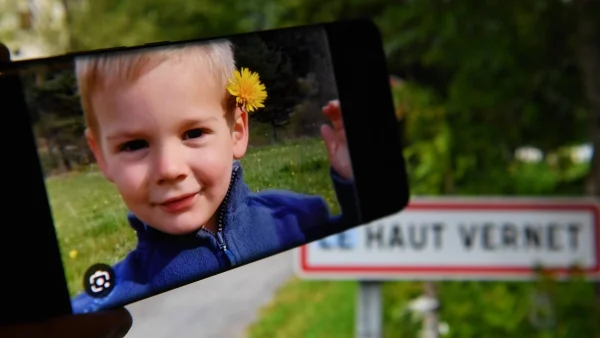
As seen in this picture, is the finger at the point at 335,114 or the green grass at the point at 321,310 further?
the green grass at the point at 321,310

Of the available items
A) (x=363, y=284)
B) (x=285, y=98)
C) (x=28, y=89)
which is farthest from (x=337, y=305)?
(x=28, y=89)

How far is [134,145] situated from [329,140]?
14cm

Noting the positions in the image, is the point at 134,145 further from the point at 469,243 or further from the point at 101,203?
the point at 469,243

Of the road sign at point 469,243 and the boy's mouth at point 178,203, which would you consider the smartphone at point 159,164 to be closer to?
the boy's mouth at point 178,203

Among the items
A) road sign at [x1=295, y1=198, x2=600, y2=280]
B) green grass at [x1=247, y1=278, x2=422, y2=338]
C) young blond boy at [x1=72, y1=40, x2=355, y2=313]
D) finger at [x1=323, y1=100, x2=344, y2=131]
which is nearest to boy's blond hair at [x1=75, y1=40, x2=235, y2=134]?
young blond boy at [x1=72, y1=40, x2=355, y2=313]

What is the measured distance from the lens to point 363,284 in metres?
1.18

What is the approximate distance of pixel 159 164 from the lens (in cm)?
42

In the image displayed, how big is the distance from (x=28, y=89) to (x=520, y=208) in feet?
2.92

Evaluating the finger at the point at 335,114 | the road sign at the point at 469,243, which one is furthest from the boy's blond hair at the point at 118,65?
the road sign at the point at 469,243

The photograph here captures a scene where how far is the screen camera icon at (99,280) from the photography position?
1.36 ft

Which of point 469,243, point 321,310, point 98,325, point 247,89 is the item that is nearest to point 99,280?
point 98,325

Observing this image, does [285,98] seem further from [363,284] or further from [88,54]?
[363,284]

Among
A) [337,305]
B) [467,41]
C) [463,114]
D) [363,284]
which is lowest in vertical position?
[337,305]

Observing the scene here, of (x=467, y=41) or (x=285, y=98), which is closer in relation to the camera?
(x=285, y=98)
